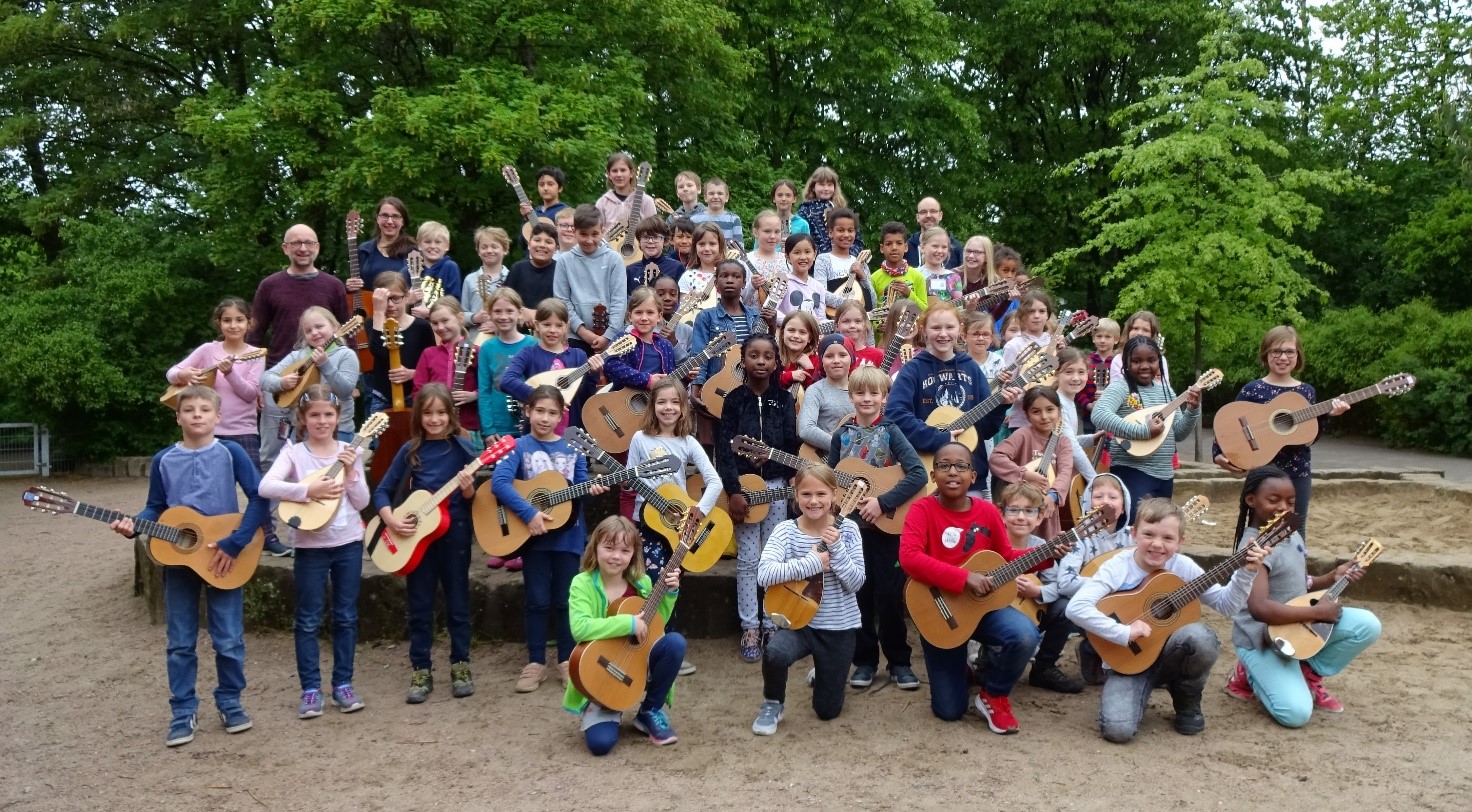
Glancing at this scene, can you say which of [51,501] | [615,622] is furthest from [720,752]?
[51,501]

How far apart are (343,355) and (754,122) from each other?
17658mm

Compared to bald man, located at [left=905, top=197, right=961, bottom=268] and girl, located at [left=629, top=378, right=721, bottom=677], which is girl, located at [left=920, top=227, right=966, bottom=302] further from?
girl, located at [left=629, top=378, right=721, bottom=677]

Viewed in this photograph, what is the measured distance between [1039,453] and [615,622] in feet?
9.61

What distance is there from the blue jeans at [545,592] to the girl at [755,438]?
107cm

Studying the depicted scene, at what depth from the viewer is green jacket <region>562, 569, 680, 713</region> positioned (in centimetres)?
572

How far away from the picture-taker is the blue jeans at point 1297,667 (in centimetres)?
596

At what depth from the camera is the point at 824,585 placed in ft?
20.2

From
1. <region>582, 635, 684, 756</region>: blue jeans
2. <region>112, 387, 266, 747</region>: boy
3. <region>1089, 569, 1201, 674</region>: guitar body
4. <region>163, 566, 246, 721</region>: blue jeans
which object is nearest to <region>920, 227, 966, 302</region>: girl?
<region>1089, 569, 1201, 674</region>: guitar body

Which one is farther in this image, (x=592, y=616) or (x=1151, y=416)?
(x=1151, y=416)

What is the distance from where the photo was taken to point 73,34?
65.3 ft

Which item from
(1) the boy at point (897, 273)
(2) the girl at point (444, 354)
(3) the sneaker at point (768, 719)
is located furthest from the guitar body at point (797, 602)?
(1) the boy at point (897, 273)

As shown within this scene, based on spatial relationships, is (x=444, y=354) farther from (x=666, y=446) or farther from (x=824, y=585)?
(x=824, y=585)

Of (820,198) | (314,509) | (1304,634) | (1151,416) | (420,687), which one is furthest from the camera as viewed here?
(820,198)

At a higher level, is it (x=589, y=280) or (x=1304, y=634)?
(x=589, y=280)
